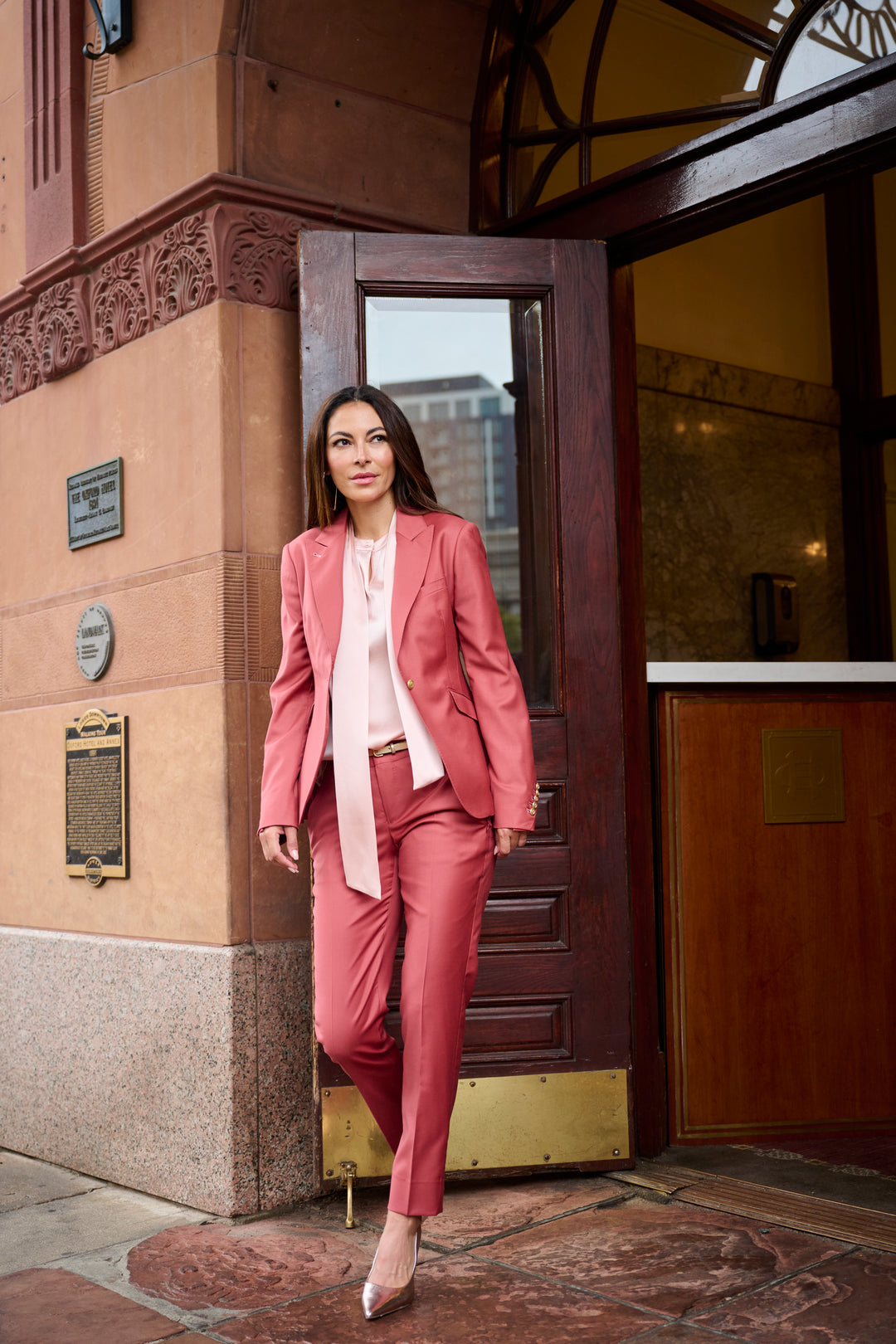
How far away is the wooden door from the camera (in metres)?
3.91

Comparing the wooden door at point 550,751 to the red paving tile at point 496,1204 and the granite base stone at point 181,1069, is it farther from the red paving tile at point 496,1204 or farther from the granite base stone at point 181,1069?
the granite base stone at point 181,1069

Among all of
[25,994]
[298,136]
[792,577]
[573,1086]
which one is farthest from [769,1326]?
[792,577]

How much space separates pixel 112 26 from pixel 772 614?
3838mm

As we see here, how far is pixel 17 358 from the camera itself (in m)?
5.11

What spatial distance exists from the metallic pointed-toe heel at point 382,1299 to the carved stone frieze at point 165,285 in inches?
109

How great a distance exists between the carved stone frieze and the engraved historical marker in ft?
1.33

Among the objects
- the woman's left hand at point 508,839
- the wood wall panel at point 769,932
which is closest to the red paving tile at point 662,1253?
the wood wall panel at point 769,932

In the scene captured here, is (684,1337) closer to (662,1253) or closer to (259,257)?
(662,1253)

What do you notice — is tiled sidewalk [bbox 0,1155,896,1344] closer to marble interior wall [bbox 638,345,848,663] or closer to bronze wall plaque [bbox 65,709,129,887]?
bronze wall plaque [bbox 65,709,129,887]

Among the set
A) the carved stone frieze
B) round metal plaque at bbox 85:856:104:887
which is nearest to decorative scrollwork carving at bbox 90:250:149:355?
the carved stone frieze

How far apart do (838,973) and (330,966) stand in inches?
82.4

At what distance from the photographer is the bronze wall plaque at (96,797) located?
444 cm

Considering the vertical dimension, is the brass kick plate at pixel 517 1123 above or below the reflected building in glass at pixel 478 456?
below

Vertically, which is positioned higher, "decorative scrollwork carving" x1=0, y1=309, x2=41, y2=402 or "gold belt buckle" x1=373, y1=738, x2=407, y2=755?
"decorative scrollwork carving" x1=0, y1=309, x2=41, y2=402
